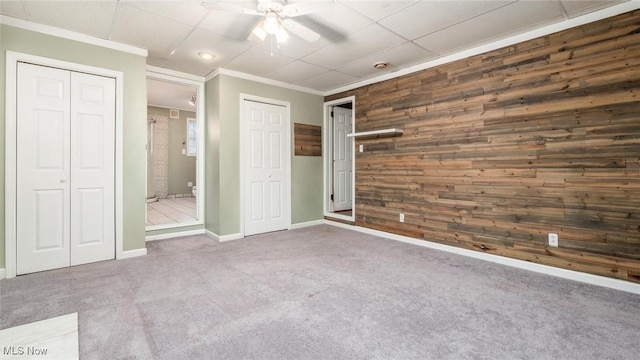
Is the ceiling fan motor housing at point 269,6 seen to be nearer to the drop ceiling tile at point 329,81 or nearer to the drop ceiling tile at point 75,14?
the drop ceiling tile at point 75,14

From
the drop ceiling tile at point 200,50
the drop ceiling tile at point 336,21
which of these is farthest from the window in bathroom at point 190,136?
the drop ceiling tile at point 336,21

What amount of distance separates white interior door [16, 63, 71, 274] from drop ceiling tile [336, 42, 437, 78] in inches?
136

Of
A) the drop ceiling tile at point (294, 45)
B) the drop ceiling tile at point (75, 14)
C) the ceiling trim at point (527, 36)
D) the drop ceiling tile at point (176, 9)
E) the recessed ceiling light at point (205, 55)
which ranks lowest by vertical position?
the ceiling trim at point (527, 36)

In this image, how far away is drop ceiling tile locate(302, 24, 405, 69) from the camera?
10.2 feet

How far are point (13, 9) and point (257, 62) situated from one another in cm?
240

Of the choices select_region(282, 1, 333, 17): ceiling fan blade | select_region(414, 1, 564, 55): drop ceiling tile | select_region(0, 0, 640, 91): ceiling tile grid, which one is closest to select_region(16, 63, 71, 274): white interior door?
select_region(0, 0, 640, 91): ceiling tile grid

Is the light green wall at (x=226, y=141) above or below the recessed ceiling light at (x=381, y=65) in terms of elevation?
below

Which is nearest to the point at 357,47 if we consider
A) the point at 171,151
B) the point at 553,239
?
the point at 553,239

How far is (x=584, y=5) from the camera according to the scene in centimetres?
255

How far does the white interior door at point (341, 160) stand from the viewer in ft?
19.1

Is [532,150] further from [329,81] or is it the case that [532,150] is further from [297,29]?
[329,81]

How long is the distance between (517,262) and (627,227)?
96 cm

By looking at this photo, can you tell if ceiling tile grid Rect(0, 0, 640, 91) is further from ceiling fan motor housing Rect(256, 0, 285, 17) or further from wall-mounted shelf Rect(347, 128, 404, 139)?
wall-mounted shelf Rect(347, 128, 404, 139)

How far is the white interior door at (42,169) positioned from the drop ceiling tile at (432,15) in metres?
3.56
